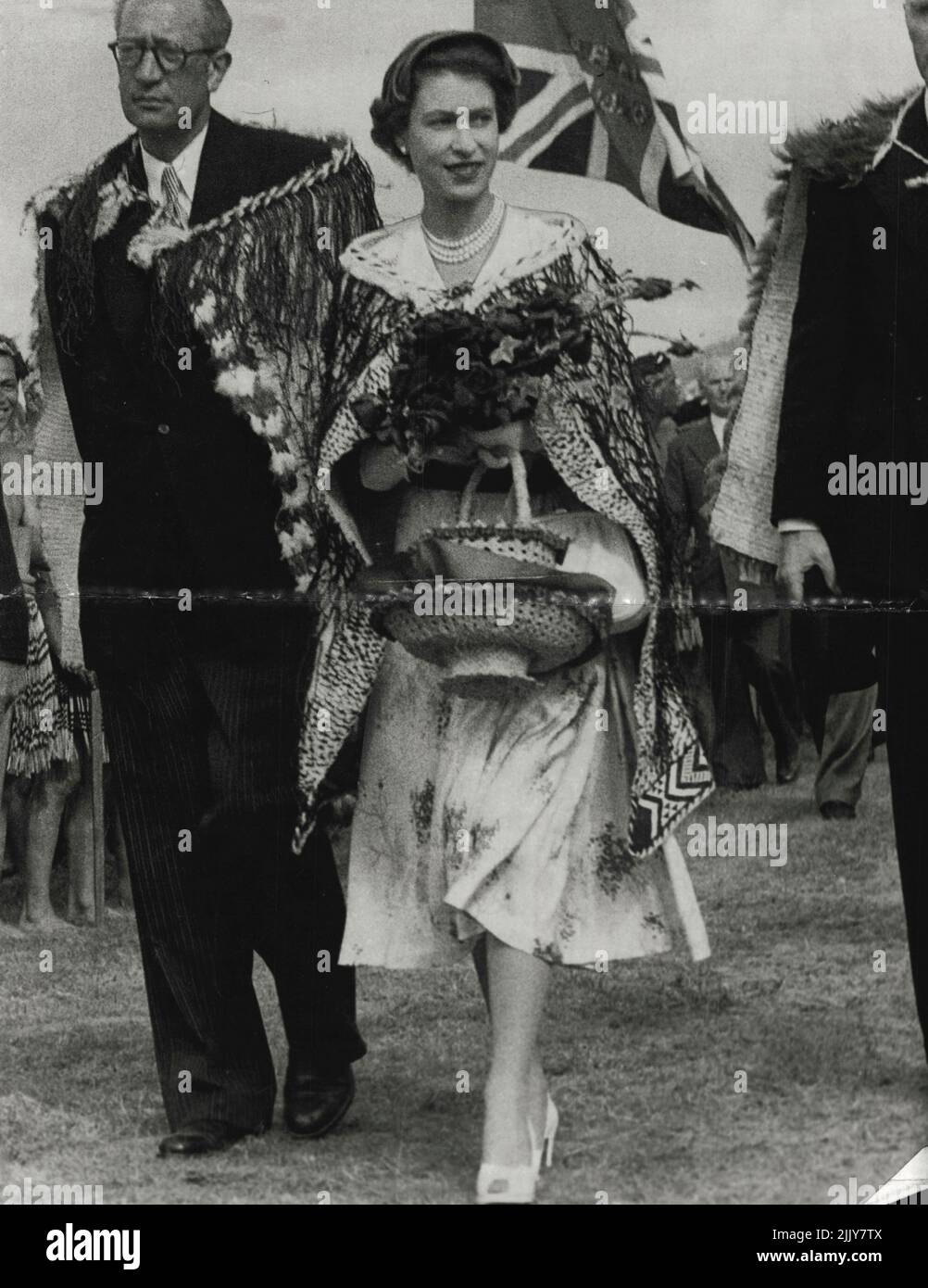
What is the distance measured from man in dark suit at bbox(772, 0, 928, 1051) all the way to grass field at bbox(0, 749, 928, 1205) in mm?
228

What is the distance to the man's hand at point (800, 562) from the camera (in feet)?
23.4

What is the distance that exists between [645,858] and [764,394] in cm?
167

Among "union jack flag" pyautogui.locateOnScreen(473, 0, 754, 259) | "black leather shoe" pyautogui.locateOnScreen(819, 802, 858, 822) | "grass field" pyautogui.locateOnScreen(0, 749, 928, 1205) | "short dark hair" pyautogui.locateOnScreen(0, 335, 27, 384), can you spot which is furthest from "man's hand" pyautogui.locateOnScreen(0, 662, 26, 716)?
"black leather shoe" pyautogui.locateOnScreen(819, 802, 858, 822)

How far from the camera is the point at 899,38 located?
709 cm

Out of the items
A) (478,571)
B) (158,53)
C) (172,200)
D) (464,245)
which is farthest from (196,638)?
(158,53)

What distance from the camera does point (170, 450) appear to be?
716 centimetres

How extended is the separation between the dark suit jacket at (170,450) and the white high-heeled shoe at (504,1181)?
211 cm

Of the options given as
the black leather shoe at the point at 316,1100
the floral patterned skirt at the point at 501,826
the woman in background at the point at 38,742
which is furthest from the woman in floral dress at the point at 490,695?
the woman in background at the point at 38,742

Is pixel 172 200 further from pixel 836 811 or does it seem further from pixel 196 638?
pixel 836 811

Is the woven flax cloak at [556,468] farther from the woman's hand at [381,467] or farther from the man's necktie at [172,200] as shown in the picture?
the man's necktie at [172,200]

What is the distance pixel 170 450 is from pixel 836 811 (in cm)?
264

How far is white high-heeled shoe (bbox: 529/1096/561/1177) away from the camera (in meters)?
6.93

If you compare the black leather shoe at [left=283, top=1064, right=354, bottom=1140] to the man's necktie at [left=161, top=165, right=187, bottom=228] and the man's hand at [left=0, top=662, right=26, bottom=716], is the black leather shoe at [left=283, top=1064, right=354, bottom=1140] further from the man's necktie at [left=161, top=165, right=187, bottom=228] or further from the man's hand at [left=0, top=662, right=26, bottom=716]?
the man's necktie at [left=161, top=165, right=187, bottom=228]

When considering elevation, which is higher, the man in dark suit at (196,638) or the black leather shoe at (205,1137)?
the man in dark suit at (196,638)
